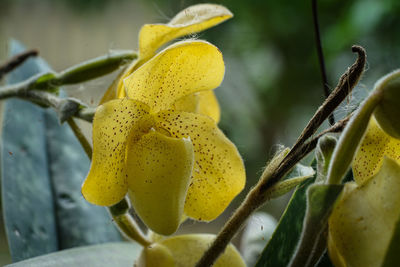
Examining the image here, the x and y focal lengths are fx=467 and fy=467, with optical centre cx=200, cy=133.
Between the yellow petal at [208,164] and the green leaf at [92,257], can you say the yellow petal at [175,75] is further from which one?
the green leaf at [92,257]

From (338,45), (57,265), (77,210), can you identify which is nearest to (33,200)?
(77,210)

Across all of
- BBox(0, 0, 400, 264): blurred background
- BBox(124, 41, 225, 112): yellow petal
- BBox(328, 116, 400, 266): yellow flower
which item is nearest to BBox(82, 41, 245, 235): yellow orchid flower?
BBox(124, 41, 225, 112): yellow petal

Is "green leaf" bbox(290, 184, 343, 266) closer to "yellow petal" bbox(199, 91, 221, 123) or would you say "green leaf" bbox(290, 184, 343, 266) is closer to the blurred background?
"yellow petal" bbox(199, 91, 221, 123)

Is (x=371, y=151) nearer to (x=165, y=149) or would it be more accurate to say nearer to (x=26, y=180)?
(x=165, y=149)

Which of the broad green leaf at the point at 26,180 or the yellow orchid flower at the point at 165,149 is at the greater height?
the yellow orchid flower at the point at 165,149

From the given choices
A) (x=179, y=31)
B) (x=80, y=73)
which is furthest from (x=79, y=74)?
(x=179, y=31)

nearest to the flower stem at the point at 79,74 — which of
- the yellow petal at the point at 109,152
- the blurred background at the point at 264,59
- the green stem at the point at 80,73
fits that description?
the green stem at the point at 80,73
